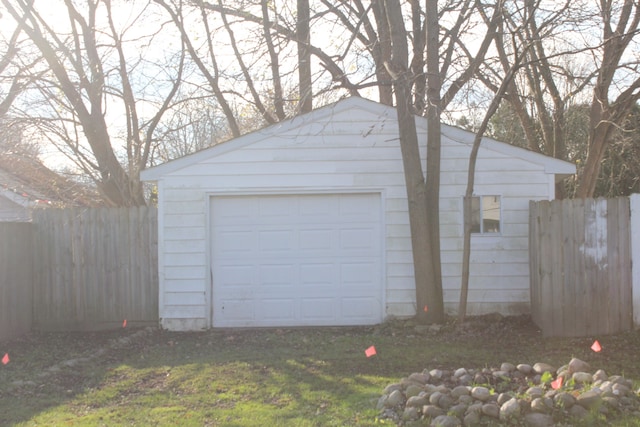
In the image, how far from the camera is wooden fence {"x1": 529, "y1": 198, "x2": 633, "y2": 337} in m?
8.08

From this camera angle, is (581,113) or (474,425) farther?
(581,113)

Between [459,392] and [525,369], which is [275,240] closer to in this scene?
[525,369]

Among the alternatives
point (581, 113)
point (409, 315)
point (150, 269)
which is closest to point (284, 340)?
point (409, 315)

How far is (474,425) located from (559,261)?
4.14 m

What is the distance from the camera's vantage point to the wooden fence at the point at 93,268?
10.1 meters

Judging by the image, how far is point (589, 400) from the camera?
→ 4.81 metres

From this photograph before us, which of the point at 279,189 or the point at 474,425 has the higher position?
the point at 279,189

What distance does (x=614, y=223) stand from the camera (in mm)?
8102

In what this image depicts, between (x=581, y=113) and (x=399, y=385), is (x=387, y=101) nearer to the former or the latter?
(x=581, y=113)

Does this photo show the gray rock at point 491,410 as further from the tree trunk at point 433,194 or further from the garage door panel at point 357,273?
the garage door panel at point 357,273

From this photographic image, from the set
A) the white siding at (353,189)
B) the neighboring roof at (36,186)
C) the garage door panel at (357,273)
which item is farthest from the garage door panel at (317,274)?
the neighboring roof at (36,186)

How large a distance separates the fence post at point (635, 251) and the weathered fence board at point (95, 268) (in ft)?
23.1

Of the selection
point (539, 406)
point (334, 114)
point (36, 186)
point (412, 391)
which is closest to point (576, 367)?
point (539, 406)

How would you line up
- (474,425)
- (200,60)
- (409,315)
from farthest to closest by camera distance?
(200,60) < (409,315) < (474,425)
